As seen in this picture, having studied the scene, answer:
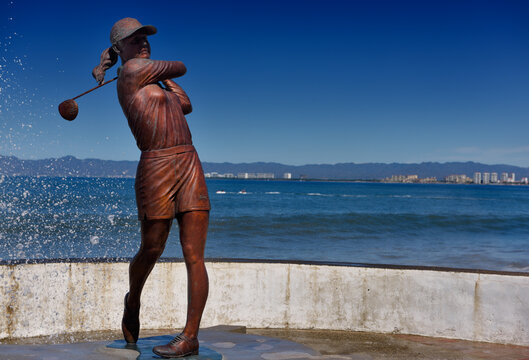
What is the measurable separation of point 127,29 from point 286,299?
381 cm

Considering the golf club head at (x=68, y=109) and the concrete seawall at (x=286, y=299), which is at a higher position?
the golf club head at (x=68, y=109)

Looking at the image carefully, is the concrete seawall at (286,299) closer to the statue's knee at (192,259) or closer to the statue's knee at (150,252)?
the statue's knee at (150,252)

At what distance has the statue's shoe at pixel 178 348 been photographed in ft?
12.4

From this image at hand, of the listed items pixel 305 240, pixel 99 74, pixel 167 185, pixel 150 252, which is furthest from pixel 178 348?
pixel 305 240

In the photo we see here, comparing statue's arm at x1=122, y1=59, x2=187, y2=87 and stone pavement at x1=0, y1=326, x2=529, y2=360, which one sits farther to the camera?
stone pavement at x1=0, y1=326, x2=529, y2=360

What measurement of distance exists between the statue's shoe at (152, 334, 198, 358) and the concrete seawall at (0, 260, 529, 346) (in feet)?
8.15

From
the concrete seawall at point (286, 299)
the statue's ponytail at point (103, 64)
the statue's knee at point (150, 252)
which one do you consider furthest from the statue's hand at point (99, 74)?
the concrete seawall at point (286, 299)

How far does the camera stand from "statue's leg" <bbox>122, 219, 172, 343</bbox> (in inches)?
154

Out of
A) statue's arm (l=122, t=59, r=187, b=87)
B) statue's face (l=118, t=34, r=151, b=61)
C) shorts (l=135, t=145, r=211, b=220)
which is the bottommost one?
shorts (l=135, t=145, r=211, b=220)

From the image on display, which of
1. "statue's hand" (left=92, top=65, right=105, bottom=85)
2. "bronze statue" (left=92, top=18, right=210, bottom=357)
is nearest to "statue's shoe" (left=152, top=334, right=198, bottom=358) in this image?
"bronze statue" (left=92, top=18, right=210, bottom=357)

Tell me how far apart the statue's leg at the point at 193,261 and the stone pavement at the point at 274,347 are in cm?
27

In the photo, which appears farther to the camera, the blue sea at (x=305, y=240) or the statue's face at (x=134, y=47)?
the blue sea at (x=305, y=240)

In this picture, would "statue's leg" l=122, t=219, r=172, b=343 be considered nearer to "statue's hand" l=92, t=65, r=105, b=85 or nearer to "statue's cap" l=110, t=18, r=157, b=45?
"statue's hand" l=92, t=65, r=105, b=85

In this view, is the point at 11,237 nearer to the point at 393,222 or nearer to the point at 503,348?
the point at 503,348
